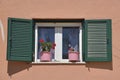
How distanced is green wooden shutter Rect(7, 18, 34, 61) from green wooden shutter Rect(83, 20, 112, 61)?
1.34 meters

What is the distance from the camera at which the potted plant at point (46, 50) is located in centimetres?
943

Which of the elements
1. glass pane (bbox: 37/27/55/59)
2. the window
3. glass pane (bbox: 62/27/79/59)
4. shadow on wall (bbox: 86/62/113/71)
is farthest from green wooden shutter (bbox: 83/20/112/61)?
glass pane (bbox: 37/27/55/59)

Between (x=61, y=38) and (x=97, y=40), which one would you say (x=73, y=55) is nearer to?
(x=61, y=38)

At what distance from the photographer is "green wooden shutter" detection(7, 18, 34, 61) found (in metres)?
9.30

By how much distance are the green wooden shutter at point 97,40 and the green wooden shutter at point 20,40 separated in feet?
4.41

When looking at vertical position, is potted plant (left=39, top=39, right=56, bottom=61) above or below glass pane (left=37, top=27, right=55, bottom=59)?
below

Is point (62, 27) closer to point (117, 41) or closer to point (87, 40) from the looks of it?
point (87, 40)

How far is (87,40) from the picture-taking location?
30.9ft

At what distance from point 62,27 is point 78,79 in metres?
1.41

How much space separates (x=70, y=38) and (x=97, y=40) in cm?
75

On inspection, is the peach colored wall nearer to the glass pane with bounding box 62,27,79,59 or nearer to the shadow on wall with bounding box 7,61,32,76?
the shadow on wall with bounding box 7,61,32,76
